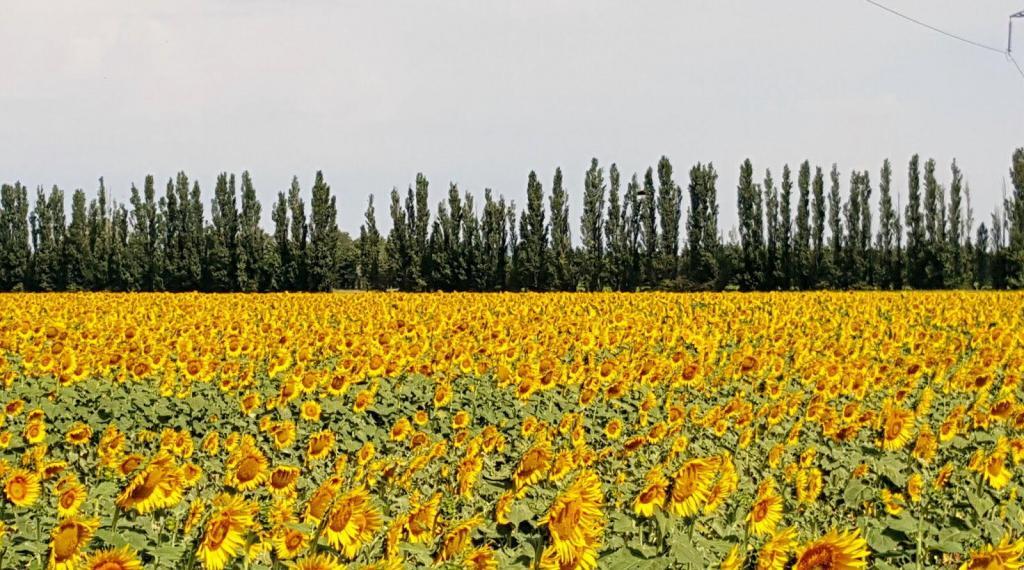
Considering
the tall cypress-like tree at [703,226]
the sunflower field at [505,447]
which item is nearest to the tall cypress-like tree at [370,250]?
the tall cypress-like tree at [703,226]

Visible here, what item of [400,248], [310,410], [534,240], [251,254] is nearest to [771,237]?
[534,240]

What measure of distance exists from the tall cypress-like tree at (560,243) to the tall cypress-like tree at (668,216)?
5.55 m

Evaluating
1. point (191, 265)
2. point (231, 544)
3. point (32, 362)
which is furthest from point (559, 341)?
point (191, 265)

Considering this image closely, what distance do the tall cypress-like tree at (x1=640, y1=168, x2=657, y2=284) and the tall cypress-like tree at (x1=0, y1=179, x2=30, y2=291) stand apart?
40310 mm

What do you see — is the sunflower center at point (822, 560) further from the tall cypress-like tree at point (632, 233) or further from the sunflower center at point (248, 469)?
the tall cypress-like tree at point (632, 233)

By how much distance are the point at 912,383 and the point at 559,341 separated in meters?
4.61

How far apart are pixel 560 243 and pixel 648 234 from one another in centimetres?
557

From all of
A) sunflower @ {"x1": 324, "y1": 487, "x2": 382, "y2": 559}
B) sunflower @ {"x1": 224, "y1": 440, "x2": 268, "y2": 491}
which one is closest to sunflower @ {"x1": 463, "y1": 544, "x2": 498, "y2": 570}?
sunflower @ {"x1": 324, "y1": 487, "x2": 382, "y2": 559}

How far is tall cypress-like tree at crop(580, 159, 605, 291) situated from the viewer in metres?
56.4

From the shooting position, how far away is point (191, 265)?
59.9m

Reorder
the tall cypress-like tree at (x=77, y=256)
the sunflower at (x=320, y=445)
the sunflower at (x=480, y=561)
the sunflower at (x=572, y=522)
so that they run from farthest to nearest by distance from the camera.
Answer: the tall cypress-like tree at (x=77, y=256)
the sunflower at (x=320, y=445)
the sunflower at (x=480, y=561)
the sunflower at (x=572, y=522)

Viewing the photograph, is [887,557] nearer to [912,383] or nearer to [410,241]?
[912,383]

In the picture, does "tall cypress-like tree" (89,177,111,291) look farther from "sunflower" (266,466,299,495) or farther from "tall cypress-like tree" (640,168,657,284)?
"sunflower" (266,466,299,495)

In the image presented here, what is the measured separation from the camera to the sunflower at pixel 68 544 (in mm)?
2914
